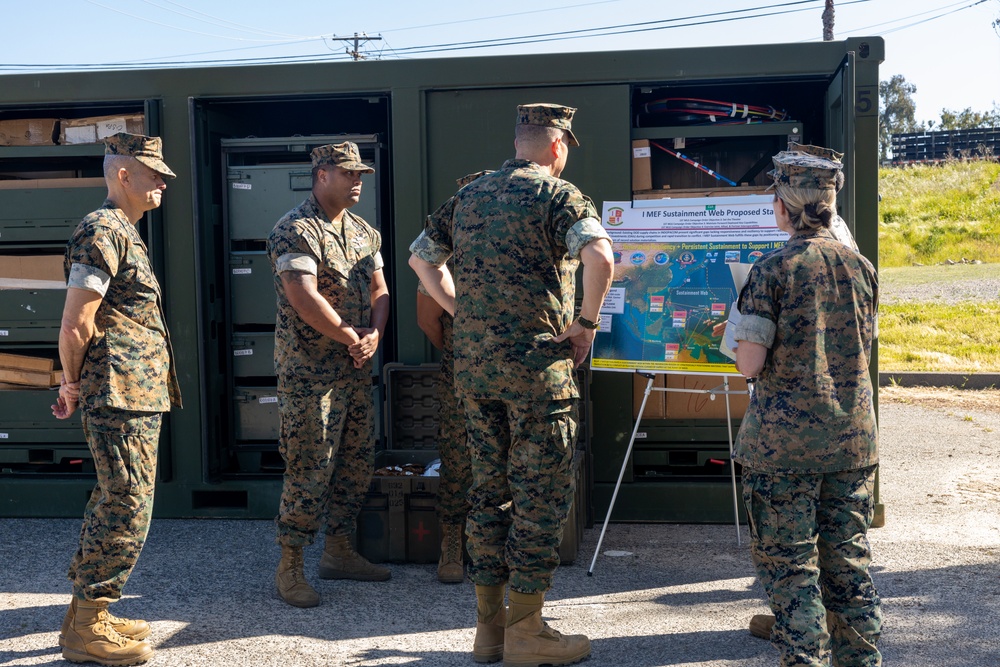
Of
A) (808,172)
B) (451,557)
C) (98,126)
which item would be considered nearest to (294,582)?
(451,557)

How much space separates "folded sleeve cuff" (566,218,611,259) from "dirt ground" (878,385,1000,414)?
726 cm

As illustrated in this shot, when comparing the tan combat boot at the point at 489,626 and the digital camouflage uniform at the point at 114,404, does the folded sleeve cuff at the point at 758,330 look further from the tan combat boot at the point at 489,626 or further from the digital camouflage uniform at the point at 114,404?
the digital camouflage uniform at the point at 114,404

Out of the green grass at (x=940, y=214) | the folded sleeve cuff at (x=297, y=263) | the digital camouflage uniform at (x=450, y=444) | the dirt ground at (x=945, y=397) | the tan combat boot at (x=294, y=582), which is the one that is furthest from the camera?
the green grass at (x=940, y=214)

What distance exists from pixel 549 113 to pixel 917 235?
21460 millimetres

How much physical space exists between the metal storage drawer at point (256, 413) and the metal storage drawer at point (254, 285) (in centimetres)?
44

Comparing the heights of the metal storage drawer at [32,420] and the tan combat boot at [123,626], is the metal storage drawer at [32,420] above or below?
above

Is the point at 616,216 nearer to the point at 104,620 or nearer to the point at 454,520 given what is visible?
the point at 454,520

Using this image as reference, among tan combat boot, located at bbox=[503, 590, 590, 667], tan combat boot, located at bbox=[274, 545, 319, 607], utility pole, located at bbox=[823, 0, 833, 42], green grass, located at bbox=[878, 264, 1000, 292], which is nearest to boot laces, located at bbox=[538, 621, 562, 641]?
tan combat boot, located at bbox=[503, 590, 590, 667]

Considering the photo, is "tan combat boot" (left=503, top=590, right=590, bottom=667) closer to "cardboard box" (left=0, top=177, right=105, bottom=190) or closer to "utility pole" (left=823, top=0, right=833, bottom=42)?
"cardboard box" (left=0, top=177, right=105, bottom=190)

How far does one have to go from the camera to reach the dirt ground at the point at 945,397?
9734 mm

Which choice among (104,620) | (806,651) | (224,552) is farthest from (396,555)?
(806,651)

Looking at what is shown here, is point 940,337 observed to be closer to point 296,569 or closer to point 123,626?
point 296,569

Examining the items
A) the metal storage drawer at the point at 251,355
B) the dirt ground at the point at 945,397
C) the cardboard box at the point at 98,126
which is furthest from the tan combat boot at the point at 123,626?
the dirt ground at the point at 945,397

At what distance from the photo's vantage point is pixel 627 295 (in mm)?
5020
